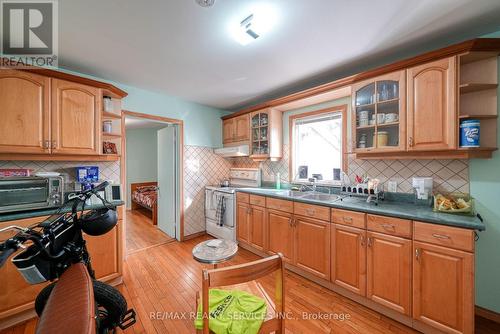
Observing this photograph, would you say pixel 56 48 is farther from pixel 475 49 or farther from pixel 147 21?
pixel 475 49

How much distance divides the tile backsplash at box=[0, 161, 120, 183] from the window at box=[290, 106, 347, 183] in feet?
8.30

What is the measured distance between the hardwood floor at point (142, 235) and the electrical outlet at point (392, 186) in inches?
129

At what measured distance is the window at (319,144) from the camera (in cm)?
269

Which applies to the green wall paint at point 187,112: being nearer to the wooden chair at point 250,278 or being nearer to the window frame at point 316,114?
the window frame at point 316,114

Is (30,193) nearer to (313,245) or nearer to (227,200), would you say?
(227,200)

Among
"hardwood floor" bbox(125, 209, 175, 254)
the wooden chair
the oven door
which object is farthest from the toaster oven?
the wooden chair

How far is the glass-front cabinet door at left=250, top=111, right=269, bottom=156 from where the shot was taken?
10.6ft

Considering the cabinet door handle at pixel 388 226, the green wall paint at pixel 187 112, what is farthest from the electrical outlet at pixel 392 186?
the green wall paint at pixel 187 112

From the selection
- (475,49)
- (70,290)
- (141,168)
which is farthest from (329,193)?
(141,168)

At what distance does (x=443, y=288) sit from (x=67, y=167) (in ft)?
12.2

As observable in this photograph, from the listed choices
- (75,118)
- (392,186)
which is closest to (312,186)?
(392,186)

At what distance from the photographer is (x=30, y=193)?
1.78 m

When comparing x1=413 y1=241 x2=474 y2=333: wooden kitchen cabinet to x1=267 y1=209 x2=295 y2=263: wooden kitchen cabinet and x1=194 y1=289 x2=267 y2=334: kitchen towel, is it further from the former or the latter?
x1=194 y1=289 x2=267 y2=334: kitchen towel

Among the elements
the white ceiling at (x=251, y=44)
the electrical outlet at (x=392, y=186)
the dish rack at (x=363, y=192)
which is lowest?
the dish rack at (x=363, y=192)
